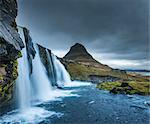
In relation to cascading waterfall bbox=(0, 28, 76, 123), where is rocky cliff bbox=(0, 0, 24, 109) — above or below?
above

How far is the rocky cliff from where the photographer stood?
27522 millimetres

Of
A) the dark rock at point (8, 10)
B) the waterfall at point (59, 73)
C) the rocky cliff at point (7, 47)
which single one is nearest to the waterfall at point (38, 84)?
the rocky cliff at point (7, 47)

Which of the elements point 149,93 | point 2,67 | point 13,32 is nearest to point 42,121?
point 2,67

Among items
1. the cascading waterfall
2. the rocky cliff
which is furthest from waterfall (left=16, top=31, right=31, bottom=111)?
the rocky cliff

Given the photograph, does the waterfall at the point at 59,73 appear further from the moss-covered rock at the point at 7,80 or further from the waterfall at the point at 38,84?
the moss-covered rock at the point at 7,80

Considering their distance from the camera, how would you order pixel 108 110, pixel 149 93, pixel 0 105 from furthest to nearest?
pixel 149 93, pixel 108 110, pixel 0 105

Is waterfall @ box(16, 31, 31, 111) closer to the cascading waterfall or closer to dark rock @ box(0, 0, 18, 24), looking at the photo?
the cascading waterfall

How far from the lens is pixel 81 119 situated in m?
31.5

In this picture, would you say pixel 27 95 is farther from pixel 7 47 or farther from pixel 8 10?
pixel 8 10

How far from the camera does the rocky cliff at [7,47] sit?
90.3 ft

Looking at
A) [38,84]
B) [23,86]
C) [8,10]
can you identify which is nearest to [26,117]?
[23,86]

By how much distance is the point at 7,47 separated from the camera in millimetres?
28141

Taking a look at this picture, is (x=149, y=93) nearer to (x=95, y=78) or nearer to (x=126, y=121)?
(x=126, y=121)

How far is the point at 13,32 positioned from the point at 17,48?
3737 millimetres
